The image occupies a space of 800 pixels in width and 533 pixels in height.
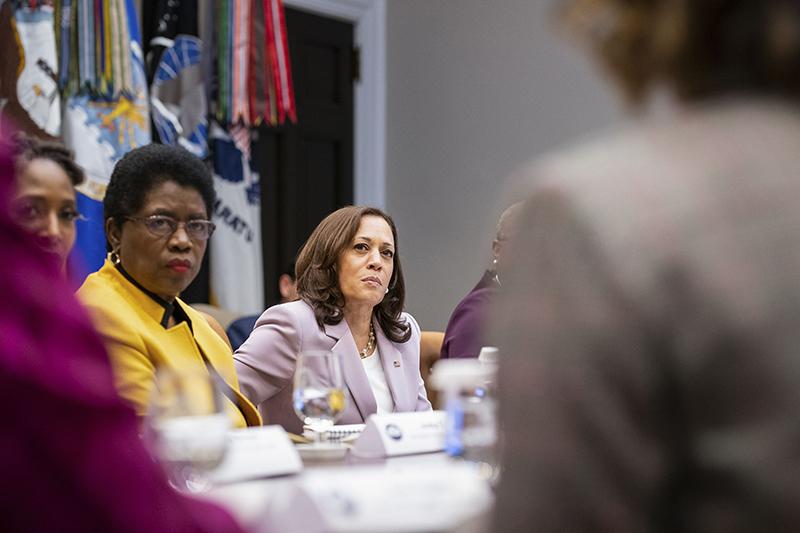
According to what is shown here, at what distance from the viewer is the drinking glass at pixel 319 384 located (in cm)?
192

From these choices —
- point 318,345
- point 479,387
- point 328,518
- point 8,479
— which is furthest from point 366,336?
point 8,479

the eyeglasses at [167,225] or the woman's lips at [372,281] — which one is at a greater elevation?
the eyeglasses at [167,225]

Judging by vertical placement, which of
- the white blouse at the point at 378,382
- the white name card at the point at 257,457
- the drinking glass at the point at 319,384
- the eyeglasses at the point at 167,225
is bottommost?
the white blouse at the point at 378,382

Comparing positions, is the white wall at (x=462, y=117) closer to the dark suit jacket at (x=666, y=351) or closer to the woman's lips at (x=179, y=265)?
the woman's lips at (x=179, y=265)

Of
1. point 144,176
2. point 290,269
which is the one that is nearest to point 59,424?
point 144,176

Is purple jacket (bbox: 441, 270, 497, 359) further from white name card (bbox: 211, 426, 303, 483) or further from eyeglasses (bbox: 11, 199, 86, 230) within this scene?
eyeglasses (bbox: 11, 199, 86, 230)

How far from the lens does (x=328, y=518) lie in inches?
37.9

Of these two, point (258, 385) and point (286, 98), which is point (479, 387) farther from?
point (286, 98)

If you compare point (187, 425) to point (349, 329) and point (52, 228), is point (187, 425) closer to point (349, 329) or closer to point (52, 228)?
point (52, 228)

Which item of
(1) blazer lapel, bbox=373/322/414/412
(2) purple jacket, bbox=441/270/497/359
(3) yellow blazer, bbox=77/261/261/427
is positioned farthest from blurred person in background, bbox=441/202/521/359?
(3) yellow blazer, bbox=77/261/261/427

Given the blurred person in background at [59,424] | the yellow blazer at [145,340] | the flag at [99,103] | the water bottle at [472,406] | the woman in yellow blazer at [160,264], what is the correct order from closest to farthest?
the blurred person in background at [59,424]
the water bottle at [472,406]
the yellow blazer at [145,340]
the woman in yellow blazer at [160,264]
the flag at [99,103]

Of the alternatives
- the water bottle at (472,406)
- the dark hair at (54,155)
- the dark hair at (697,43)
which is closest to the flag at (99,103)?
the dark hair at (54,155)

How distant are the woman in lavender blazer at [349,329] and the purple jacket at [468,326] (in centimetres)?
15

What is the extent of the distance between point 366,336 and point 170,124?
70.0 inches
